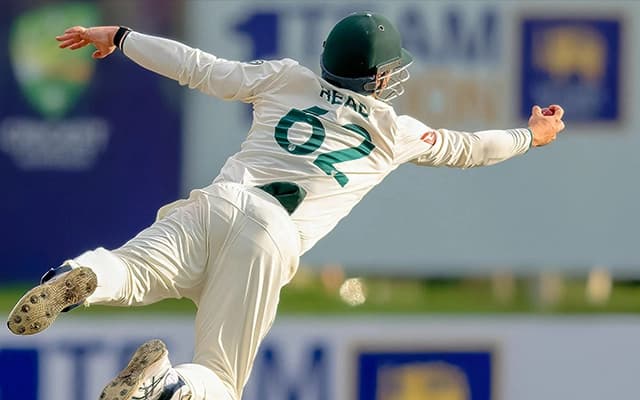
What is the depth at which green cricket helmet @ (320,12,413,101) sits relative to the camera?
6590 millimetres

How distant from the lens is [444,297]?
10938 millimetres

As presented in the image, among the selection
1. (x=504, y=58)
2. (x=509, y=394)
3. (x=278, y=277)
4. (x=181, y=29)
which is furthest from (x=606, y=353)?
(x=278, y=277)

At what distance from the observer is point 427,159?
22.9 ft

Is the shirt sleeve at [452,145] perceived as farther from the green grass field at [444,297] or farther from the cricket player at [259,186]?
the green grass field at [444,297]

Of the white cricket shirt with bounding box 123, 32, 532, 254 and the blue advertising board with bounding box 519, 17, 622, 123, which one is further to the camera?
the blue advertising board with bounding box 519, 17, 622, 123

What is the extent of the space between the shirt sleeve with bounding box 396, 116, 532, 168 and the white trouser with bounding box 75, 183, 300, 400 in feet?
1.87

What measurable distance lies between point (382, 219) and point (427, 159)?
4.00 meters

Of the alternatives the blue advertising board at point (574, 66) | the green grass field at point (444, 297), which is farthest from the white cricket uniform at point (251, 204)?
the blue advertising board at point (574, 66)

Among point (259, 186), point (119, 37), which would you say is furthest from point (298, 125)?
point (119, 37)

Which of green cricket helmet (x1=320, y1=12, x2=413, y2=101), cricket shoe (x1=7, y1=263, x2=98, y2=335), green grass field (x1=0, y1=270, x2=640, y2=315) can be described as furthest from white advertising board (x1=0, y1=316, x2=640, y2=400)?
cricket shoe (x1=7, y1=263, x2=98, y2=335)

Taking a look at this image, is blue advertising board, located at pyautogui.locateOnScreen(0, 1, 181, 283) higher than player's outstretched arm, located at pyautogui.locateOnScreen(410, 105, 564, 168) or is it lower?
lower

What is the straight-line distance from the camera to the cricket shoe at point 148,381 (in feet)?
19.8

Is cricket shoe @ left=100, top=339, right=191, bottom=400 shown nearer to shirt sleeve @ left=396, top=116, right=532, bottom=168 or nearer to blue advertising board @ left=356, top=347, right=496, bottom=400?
shirt sleeve @ left=396, top=116, right=532, bottom=168

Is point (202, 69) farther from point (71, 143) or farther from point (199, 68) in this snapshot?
point (71, 143)
